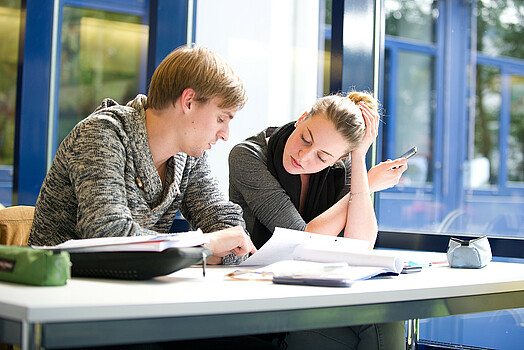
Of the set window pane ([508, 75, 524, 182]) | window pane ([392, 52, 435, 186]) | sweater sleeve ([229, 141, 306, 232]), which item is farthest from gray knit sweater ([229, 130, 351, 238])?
window pane ([508, 75, 524, 182])

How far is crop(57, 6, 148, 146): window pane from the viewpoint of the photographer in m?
4.62

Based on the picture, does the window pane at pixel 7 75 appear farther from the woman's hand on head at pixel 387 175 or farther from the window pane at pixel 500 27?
the window pane at pixel 500 27

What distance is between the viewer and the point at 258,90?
329 cm

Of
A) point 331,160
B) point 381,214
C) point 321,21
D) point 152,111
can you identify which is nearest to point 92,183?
point 152,111

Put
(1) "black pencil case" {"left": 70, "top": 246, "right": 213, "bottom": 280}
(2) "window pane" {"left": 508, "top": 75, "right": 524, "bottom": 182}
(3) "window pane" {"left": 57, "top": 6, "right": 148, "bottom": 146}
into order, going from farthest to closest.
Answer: (2) "window pane" {"left": 508, "top": 75, "right": 524, "bottom": 182} → (3) "window pane" {"left": 57, "top": 6, "right": 148, "bottom": 146} → (1) "black pencil case" {"left": 70, "top": 246, "right": 213, "bottom": 280}

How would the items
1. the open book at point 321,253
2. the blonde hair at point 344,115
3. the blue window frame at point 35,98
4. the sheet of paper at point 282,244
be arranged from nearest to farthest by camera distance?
the open book at point 321,253 → the sheet of paper at point 282,244 → the blonde hair at point 344,115 → the blue window frame at point 35,98

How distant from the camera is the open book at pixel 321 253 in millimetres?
1402

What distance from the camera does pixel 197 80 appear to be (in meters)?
1.63

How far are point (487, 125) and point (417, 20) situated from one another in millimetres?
2287

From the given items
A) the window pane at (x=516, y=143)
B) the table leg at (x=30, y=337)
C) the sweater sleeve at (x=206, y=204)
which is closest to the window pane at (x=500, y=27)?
the window pane at (x=516, y=143)

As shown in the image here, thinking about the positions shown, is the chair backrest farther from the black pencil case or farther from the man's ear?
the black pencil case

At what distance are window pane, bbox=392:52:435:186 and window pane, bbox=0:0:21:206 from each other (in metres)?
2.98

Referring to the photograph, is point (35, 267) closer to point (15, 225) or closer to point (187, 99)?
point (187, 99)

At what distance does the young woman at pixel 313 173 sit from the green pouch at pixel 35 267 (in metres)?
1.04
